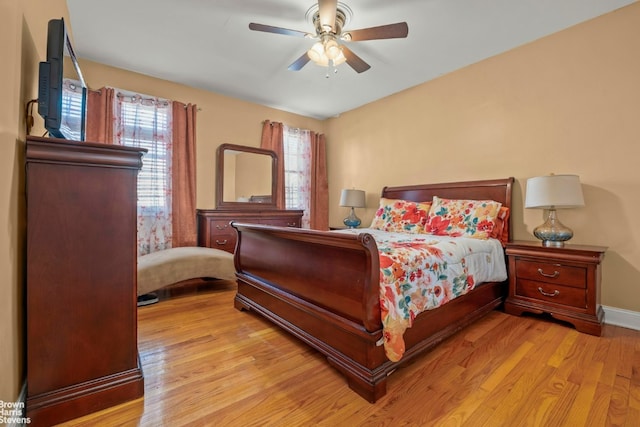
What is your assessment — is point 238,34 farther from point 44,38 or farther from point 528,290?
point 528,290

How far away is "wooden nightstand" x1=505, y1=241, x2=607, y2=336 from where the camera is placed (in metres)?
2.20

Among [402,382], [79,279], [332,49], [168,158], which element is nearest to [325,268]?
[402,382]

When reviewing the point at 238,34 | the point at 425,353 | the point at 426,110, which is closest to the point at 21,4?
the point at 238,34

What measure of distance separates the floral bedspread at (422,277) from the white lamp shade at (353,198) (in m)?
2.05

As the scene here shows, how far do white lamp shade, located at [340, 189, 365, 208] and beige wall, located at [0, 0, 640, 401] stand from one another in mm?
432

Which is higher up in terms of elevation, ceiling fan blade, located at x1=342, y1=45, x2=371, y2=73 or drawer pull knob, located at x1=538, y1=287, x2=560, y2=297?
ceiling fan blade, located at x1=342, y1=45, x2=371, y2=73

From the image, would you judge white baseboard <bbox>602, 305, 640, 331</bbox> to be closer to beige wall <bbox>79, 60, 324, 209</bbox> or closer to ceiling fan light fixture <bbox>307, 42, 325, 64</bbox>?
ceiling fan light fixture <bbox>307, 42, 325, 64</bbox>

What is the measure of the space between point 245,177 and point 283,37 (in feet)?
6.92

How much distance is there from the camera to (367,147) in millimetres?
4598

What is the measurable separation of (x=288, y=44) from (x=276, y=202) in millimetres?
2384

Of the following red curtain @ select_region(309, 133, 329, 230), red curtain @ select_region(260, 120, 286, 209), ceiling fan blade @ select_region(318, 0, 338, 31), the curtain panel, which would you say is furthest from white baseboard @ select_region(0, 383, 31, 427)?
red curtain @ select_region(309, 133, 329, 230)

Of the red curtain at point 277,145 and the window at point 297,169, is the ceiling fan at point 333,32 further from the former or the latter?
the window at point 297,169

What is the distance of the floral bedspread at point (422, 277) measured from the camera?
4.85 feet

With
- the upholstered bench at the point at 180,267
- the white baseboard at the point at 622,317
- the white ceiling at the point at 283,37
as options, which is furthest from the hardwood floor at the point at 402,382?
the white ceiling at the point at 283,37
